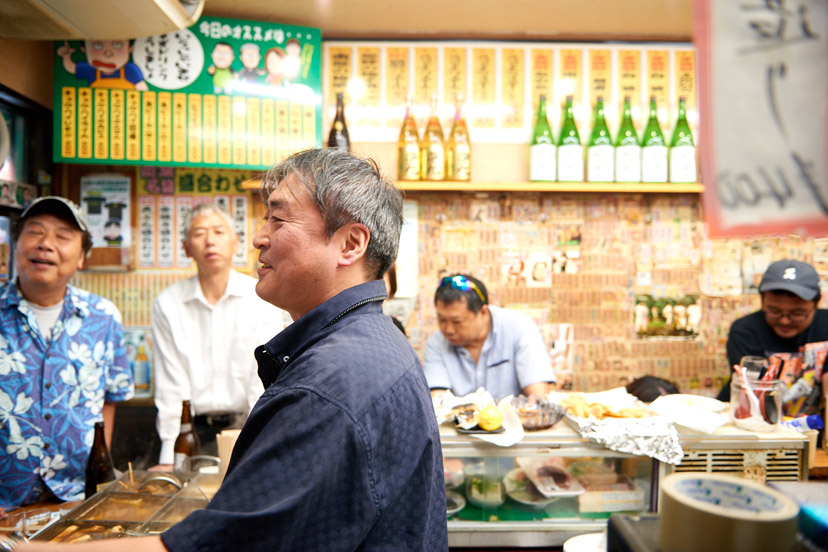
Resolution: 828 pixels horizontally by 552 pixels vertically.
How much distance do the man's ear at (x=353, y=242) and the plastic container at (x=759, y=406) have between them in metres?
1.59

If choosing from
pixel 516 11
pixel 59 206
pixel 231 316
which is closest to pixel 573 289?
pixel 516 11

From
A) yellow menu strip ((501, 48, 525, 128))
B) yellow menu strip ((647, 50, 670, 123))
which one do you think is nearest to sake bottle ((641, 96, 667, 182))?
yellow menu strip ((647, 50, 670, 123))

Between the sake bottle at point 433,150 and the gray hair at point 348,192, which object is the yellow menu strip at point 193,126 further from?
the gray hair at point 348,192

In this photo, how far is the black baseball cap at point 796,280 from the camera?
104 inches

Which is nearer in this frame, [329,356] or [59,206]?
[329,356]

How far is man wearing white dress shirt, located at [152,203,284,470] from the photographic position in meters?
2.63

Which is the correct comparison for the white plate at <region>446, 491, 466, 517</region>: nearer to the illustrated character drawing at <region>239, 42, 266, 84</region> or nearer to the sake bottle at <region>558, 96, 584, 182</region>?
the sake bottle at <region>558, 96, 584, 182</region>

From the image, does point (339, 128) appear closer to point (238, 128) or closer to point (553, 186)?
point (238, 128)

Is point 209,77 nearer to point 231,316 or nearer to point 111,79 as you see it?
point 111,79

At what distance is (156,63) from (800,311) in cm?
359

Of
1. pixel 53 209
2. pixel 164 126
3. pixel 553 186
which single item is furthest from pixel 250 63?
pixel 553 186

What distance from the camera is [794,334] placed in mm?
2785

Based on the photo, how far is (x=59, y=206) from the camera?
2.02 m

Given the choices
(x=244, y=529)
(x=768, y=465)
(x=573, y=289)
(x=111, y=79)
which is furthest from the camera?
(x=573, y=289)
